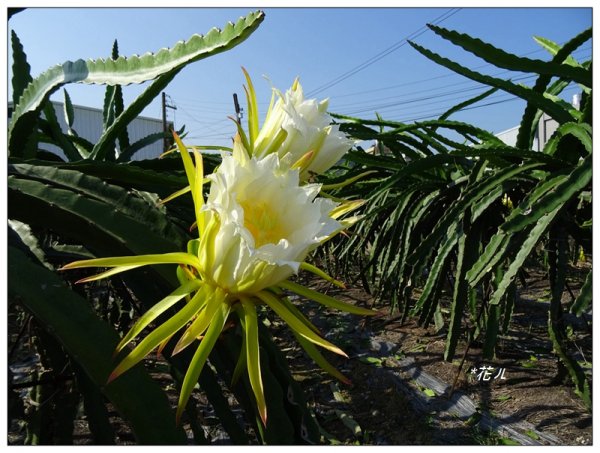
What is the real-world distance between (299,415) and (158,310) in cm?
21

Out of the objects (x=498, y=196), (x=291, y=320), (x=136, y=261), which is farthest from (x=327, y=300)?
(x=498, y=196)

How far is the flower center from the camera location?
340 millimetres

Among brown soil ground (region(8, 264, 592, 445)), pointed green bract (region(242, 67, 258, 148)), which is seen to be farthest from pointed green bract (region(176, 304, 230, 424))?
brown soil ground (region(8, 264, 592, 445))

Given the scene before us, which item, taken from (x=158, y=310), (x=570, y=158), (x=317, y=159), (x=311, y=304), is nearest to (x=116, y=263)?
(x=158, y=310)

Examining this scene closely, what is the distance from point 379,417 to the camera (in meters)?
1.33

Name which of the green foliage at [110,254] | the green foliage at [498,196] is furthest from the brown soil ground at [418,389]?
the green foliage at [110,254]

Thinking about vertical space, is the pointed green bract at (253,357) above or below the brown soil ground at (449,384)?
above

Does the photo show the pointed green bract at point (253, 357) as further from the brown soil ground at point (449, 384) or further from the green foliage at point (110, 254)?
the brown soil ground at point (449, 384)

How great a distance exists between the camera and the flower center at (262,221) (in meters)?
0.34

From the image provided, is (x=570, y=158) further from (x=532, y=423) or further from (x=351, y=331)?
(x=351, y=331)

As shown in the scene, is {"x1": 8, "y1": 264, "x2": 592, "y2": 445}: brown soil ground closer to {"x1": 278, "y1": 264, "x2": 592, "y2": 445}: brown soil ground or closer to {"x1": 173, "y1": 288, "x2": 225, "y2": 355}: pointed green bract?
{"x1": 278, "y1": 264, "x2": 592, "y2": 445}: brown soil ground

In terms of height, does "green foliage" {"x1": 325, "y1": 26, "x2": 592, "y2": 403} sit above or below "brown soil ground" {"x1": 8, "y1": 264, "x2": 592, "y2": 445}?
above

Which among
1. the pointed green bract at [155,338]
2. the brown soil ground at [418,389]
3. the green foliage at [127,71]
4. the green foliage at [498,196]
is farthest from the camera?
the brown soil ground at [418,389]

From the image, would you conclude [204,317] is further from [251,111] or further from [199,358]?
[251,111]
